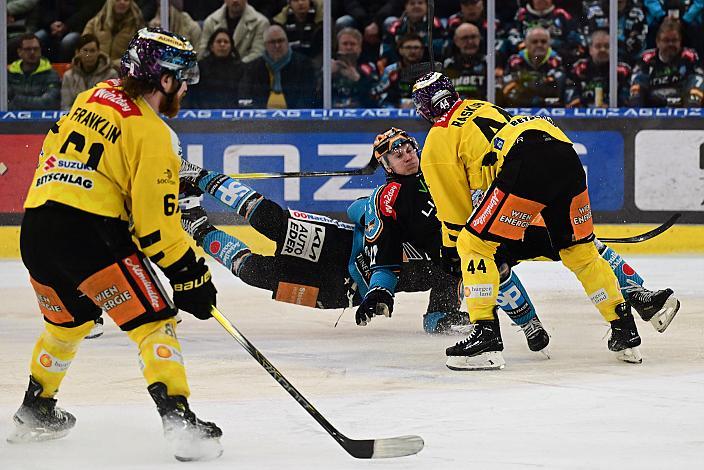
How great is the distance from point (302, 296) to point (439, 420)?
2.12 m

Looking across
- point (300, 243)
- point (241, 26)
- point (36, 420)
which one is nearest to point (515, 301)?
point (300, 243)

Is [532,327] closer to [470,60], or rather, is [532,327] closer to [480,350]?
[480,350]

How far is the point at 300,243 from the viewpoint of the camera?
232 inches

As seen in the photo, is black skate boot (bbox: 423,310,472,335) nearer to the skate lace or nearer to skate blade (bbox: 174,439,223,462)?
the skate lace

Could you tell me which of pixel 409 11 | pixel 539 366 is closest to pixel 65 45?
pixel 409 11

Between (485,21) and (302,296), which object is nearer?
(302,296)

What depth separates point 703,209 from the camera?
9.08 metres

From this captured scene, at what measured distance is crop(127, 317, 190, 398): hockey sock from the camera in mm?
3338

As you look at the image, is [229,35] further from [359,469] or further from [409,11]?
[359,469]

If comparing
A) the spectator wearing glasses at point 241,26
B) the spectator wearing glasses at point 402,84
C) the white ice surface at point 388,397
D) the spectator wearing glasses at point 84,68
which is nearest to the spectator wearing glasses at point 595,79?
the spectator wearing glasses at point 402,84

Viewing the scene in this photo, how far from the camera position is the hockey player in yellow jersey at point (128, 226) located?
3342mm

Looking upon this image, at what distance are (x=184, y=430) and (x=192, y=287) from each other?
1.30 ft

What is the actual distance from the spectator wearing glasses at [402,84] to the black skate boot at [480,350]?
4803 mm

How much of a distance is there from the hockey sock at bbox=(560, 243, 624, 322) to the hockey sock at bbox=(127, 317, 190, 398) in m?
2.11
